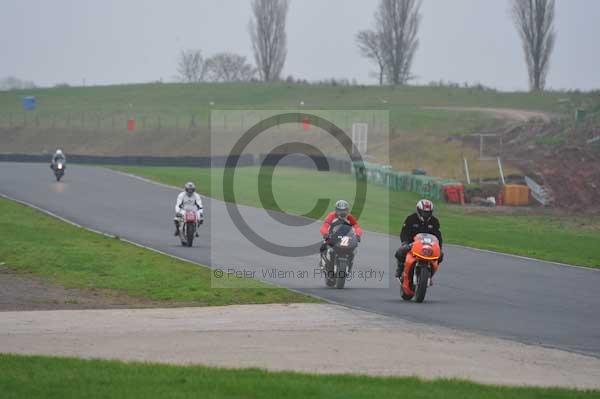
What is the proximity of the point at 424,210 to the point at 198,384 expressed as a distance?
7.77 metres

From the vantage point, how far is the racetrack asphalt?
49.9ft

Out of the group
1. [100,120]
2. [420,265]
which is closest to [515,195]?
[420,265]

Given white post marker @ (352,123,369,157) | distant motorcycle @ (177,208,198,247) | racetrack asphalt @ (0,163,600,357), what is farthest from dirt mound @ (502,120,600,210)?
distant motorcycle @ (177,208,198,247)

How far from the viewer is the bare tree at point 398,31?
97625 millimetres

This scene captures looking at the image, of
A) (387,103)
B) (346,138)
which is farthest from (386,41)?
(346,138)

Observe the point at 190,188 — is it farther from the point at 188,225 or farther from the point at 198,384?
the point at 198,384

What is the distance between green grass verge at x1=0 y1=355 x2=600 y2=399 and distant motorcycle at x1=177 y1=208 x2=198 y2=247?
14.4 meters

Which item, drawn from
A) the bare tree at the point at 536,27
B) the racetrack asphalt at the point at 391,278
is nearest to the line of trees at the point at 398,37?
the bare tree at the point at 536,27

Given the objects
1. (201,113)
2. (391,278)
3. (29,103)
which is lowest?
(391,278)

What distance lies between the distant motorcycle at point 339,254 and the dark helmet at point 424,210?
1.62m

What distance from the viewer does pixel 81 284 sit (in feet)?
61.7

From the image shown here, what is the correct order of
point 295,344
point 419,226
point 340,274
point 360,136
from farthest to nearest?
1. point 360,136
2. point 340,274
3. point 419,226
4. point 295,344

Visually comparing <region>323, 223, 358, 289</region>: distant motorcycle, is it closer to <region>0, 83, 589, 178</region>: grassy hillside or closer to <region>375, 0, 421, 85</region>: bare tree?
<region>0, 83, 589, 178</region>: grassy hillside

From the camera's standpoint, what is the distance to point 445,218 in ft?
120
